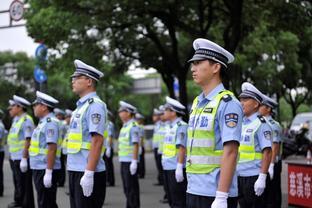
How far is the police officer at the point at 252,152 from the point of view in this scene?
6.95m

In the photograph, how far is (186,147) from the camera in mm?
6211

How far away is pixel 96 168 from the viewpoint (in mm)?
5848

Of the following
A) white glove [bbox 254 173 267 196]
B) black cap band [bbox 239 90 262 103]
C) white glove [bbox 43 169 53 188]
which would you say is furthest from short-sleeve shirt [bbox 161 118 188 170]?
white glove [bbox 43 169 53 188]

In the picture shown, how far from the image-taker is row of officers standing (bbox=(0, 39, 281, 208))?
4293 millimetres

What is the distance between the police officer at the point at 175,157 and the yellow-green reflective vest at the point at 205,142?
399cm

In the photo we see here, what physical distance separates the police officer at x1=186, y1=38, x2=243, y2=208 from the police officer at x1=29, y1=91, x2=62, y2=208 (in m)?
3.22

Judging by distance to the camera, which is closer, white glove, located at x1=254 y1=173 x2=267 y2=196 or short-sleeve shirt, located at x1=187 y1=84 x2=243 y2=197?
short-sleeve shirt, located at x1=187 y1=84 x2=243 y2=197

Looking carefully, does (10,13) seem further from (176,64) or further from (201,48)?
(201,48)

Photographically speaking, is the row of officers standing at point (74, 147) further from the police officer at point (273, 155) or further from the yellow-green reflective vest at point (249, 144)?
the police officer at point (273, 155)

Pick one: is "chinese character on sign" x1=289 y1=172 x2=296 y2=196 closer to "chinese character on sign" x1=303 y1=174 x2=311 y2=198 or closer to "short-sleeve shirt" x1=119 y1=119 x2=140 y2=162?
"chinese character on sign" x1=303 y1=174 x2=311 y2=198

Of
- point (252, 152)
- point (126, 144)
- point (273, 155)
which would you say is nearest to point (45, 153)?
point (126, 144)

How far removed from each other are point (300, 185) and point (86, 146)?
5427mm

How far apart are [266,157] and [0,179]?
24.9ft

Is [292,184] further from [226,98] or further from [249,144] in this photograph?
[226,98]
